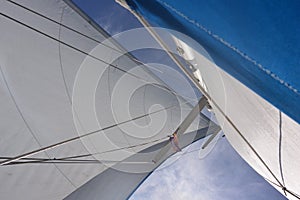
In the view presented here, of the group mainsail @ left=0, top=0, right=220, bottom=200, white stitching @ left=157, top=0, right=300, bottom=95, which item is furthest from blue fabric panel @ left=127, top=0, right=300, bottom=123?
mainsail @ left=0, top=0, right=220, bottom=200

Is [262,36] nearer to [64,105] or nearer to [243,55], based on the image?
[243,55]

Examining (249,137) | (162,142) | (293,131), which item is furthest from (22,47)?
(162,142)

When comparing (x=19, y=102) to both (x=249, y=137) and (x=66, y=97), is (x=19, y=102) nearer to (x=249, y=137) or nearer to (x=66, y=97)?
(x=66, y=97)

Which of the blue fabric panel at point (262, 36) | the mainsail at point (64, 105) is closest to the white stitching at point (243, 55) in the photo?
the blue fabric panel at point (262, 36)

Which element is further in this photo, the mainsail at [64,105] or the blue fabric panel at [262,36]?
the mainsail at [64,105]

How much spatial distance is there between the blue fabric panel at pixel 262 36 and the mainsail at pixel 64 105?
1.49 meters

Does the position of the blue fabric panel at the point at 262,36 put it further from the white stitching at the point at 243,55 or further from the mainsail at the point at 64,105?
the mainsail at the point at 64,105

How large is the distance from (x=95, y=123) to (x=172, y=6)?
1962mm

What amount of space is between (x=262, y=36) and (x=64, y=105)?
1.89m

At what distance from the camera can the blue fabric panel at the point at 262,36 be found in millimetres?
308

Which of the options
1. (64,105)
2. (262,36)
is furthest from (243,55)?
(64,105)

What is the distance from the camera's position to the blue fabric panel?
31 centimetres

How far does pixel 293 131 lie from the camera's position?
949 millimetres

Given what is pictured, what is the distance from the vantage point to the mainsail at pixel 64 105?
1669mm
